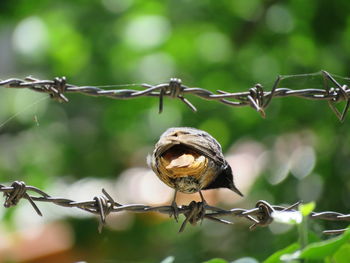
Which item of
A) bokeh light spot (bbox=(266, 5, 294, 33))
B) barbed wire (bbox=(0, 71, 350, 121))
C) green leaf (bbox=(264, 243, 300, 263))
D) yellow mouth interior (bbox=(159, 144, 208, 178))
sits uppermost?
bokeh light spot (bbox=(266, 5, 294, 33))

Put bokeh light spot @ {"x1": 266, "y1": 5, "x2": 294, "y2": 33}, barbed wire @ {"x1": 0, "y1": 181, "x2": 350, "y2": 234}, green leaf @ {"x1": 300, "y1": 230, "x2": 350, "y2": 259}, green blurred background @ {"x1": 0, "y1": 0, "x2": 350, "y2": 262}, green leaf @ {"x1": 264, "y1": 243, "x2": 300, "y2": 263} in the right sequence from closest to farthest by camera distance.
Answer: green leaf @ {"x1": 300, "y1": 230, "x2": 350, "y2": 259}, green leaf @ {"x1": 264, "y1": 243, "x2": 300, "y2": 263}, barbed wire @ {"x1": 0, "y1": 181, "x2": 350, "y2": 234}, green blurred background @ {"x1": 0, "y1": 0, "x2": 350, "y2": 262}, bokeh light spot @ {"x1": 266, "y1": 5, "x2": 294, "y2": 33}

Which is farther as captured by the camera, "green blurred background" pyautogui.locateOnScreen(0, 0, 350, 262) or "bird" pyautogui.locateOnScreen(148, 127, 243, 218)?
"green blurred background" pyautogui.locateOnScreen(0, 0, 350, 262)

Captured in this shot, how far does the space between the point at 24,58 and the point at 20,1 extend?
0.73m

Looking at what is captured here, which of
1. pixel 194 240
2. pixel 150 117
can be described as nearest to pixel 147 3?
pixel 150 117

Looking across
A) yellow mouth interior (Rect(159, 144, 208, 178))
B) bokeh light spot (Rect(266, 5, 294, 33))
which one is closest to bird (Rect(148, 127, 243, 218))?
yellow mouth interior (Rect(159, 144, 208, 178))

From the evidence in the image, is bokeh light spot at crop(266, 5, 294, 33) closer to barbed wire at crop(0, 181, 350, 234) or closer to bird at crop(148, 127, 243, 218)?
bird at crop(148, 127, 243, 218)

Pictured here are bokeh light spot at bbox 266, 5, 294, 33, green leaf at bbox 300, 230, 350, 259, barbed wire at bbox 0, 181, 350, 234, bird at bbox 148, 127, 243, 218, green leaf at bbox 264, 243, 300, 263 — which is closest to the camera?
green leaf at bbox 300, 230, 350, 259

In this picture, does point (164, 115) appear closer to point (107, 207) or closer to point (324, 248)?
point (107, 207)

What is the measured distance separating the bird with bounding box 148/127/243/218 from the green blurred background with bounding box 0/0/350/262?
172cm

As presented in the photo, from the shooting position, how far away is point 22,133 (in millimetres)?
4941

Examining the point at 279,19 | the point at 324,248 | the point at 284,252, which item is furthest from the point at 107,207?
the point at 279,19

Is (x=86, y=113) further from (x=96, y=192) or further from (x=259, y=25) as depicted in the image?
(x=259, y=25)

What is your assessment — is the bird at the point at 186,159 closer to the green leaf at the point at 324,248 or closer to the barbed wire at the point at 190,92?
the barbed wire at the point at 190,92

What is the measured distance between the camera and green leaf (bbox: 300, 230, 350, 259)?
1.33m
